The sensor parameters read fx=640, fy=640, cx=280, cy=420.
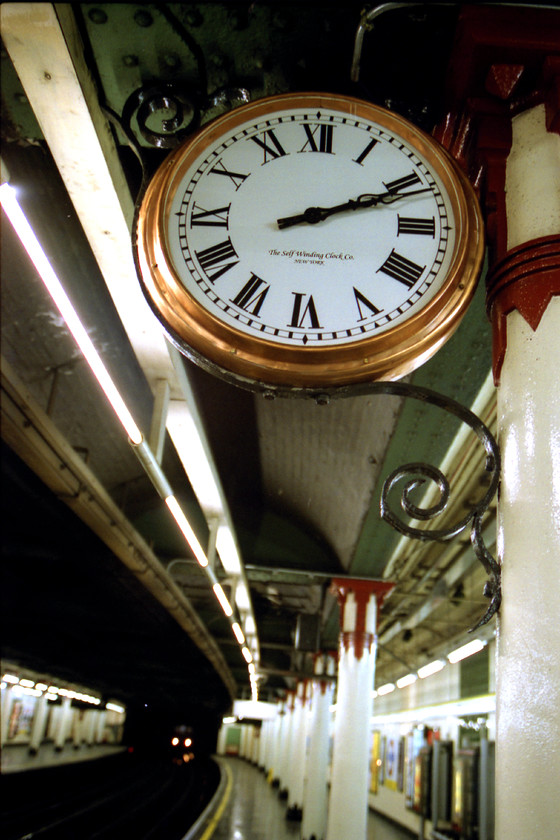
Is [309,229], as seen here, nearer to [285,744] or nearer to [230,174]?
[230,174]

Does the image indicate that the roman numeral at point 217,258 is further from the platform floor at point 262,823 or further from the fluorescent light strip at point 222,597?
the platform floor at point 262,823

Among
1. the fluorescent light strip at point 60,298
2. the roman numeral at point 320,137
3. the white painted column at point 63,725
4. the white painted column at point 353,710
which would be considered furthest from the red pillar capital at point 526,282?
the white painted column at point 63,725

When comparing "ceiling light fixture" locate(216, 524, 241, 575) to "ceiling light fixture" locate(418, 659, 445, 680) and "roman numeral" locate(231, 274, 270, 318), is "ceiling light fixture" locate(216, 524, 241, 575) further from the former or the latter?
Answer: "roman numeral" locate(231, 274, 270, 318)

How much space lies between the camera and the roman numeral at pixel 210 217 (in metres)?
1.84

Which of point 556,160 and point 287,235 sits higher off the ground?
point 556,160

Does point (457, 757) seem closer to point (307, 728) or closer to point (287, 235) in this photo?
point (307, 728)

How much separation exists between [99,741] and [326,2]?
54321 mm

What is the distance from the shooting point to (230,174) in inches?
76.0

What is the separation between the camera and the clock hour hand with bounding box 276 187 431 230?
1803 millimetres

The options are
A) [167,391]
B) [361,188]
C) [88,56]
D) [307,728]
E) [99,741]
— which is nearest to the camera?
[361,188]

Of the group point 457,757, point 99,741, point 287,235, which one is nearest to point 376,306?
point 287,235

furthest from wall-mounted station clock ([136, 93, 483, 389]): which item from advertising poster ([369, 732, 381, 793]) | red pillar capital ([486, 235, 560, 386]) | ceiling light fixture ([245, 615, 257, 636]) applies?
advertising poster ([369, 732, 381, 793])

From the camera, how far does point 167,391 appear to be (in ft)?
14.3

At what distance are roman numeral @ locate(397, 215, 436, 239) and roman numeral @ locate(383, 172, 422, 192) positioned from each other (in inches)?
4.1
